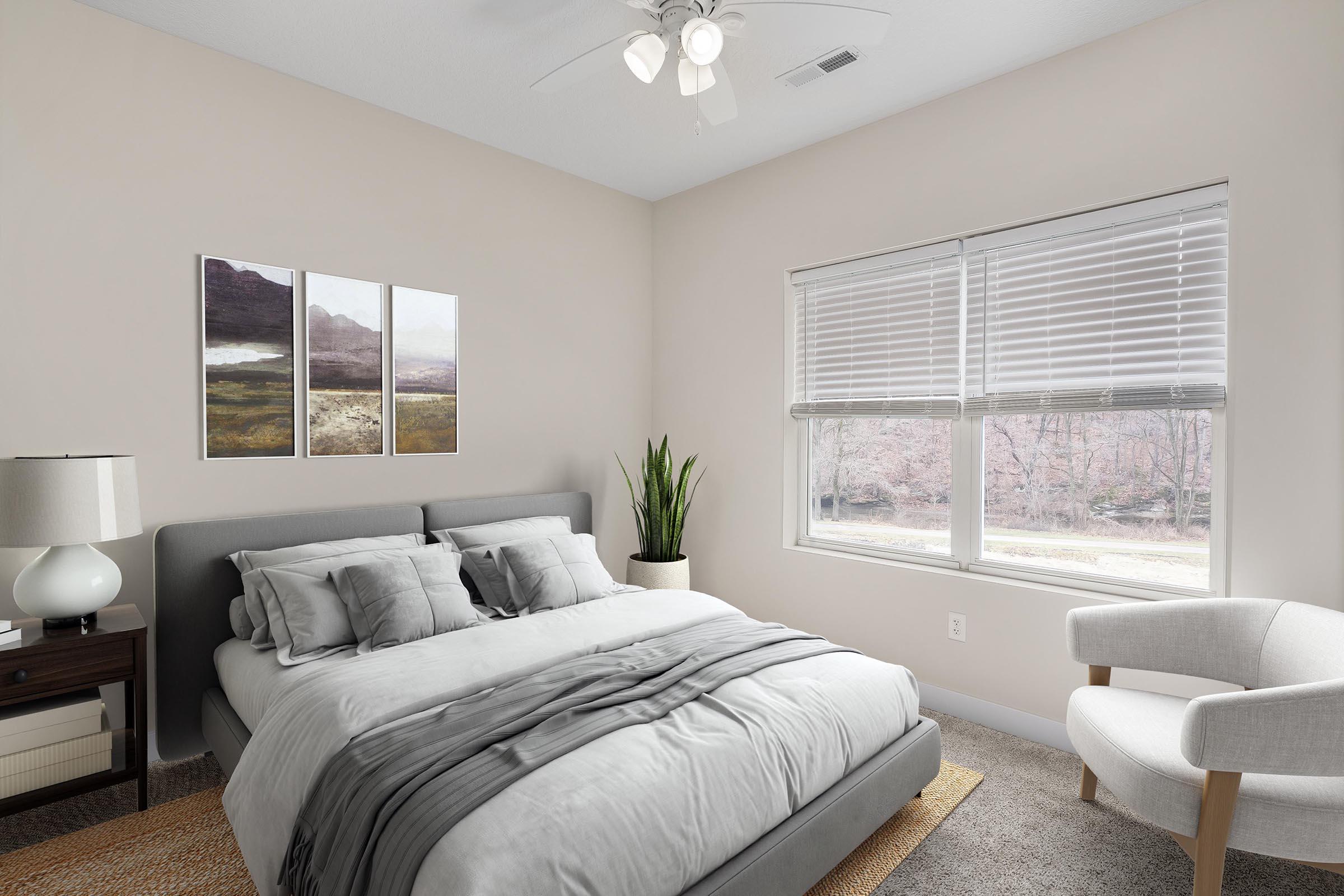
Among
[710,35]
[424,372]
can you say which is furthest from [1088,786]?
[424,372]

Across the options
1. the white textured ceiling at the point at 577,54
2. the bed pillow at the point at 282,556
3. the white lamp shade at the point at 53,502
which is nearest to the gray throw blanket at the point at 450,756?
the bed pillow at the point at 282,556

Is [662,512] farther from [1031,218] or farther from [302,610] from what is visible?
[1031,218]

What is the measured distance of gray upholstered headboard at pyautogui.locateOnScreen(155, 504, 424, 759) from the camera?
2.57 metres

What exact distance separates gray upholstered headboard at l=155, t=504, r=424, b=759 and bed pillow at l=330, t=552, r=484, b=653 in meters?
0.51

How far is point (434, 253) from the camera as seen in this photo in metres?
3.43

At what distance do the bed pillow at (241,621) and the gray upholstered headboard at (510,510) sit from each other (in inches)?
33.9

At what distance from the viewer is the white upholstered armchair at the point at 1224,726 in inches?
63.5

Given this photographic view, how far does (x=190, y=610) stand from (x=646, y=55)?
8.50 ft

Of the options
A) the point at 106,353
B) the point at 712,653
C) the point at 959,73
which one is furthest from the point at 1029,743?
the point at 106,353

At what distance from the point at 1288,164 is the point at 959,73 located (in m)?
1.22

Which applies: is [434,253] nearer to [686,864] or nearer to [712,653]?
[712,653]

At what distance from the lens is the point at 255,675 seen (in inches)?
90.0

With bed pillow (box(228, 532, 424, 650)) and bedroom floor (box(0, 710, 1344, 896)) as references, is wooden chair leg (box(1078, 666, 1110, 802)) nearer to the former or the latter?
bedroom floor (box(0, 710, 1344, 896))

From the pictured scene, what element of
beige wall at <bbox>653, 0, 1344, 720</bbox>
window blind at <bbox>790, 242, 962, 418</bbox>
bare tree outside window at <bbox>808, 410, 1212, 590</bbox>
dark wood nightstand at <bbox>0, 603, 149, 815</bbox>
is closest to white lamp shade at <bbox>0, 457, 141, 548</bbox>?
dark wood nightstand at <bbox>0, 603, 149, 815</bbox>
